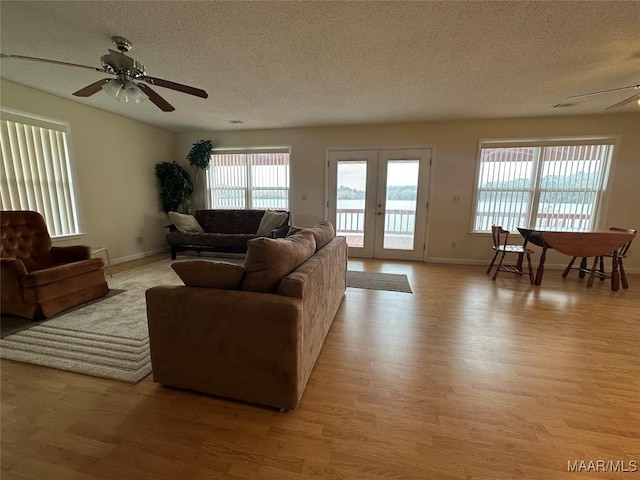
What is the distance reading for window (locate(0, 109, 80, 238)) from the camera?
311 cm

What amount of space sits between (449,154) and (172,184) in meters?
5.15

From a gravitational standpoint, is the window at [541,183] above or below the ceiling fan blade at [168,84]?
below

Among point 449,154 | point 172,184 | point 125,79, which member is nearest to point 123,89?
point 125,79

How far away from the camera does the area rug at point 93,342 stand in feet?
5.70

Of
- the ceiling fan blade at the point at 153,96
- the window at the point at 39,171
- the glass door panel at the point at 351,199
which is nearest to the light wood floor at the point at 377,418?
the ceiling fan blade at the point at 153,96

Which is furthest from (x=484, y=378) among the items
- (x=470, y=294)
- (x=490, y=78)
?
(x=490, y=78)

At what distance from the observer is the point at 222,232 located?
5.01 m

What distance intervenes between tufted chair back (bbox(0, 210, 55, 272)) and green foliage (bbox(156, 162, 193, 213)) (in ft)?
7.87

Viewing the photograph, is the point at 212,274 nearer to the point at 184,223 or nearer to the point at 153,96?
the point at 153,96

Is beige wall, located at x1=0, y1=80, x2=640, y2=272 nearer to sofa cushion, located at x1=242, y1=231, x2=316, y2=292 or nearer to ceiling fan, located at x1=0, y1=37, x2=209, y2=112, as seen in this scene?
ceiling fan, located at x1=0, y1=37, x2=209, y2=112

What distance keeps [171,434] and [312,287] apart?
0.99 m

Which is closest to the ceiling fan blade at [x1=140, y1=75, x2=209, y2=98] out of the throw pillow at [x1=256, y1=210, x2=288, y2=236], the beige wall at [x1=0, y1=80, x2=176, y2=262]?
the beige wall at [x1=0, y1=80, x2=176, y2=262]

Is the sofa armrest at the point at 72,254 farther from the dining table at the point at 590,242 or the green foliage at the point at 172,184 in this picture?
the dining table at the point at 590,242

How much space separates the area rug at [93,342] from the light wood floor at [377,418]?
0.08 m
